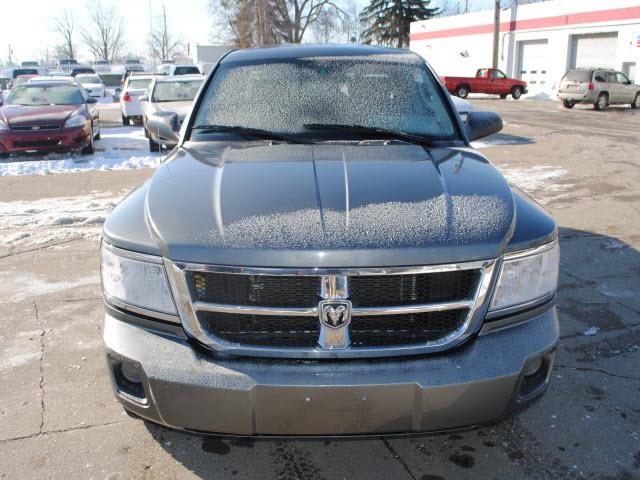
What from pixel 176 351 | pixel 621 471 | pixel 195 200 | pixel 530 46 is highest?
pixel 530 46

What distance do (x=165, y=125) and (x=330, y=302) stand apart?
2308 millimetres

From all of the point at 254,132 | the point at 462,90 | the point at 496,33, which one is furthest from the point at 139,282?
the point at 496,33

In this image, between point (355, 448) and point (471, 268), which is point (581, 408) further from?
point (471, 268)

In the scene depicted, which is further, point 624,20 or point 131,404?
point 624,20

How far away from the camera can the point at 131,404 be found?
7.23ft

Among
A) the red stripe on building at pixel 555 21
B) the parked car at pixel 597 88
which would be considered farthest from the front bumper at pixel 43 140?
the red stripe on building at pixel 555 21

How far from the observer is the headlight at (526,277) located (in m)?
2.19

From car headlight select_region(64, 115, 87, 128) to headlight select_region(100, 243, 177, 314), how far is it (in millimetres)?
10308

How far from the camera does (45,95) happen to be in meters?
12.8

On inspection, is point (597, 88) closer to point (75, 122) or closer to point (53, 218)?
point (75, 122)

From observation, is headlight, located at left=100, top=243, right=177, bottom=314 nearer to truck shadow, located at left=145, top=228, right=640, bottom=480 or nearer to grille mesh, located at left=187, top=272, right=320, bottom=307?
grille mesh, located at left=187, top=272, right=320, bottom=307

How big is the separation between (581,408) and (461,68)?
45.0 meters

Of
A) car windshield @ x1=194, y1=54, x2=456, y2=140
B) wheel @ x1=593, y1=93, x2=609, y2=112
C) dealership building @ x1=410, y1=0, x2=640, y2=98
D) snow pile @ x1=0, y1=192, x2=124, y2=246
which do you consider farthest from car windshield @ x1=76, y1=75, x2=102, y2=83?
car windshield @ x1=194, y1=54, x2=456, y2=140

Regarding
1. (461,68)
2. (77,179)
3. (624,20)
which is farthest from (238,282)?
(461,68)
